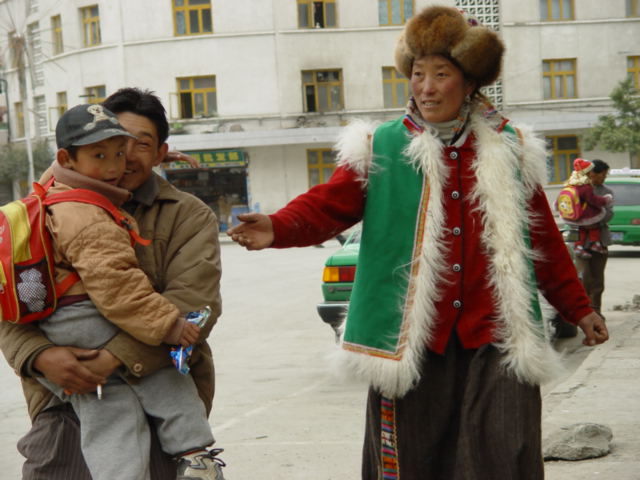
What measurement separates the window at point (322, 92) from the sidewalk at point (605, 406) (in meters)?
29.7

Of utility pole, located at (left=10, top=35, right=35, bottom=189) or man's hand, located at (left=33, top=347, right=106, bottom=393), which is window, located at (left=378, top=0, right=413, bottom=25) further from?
man's hand, located at (left=33, top=347, right=106, bottom=393)

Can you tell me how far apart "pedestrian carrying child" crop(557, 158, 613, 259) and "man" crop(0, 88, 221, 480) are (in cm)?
852

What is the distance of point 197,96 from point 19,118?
11.0 m

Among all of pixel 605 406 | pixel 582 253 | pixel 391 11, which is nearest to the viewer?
pixel 605 406

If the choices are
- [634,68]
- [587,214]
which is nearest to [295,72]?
[634,68]

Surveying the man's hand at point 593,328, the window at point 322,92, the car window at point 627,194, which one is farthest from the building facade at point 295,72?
the man's hand at point 593,328

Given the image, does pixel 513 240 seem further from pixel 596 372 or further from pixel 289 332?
pixel 289 332

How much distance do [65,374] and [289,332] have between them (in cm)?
886

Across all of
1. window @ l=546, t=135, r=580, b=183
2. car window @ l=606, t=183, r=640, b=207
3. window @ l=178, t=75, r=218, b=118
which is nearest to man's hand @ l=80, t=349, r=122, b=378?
car window @ l=606, t=183, r=640, b=207

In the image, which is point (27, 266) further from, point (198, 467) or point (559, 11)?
point (559, 11)

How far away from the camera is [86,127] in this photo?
118 inches

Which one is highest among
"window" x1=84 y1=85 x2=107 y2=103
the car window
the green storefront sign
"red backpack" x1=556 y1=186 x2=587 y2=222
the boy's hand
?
"window" x1=84 y1=85 x2=107 y2=103

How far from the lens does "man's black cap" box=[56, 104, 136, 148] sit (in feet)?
9.83

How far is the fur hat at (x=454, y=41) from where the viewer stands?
3512 millimetres
